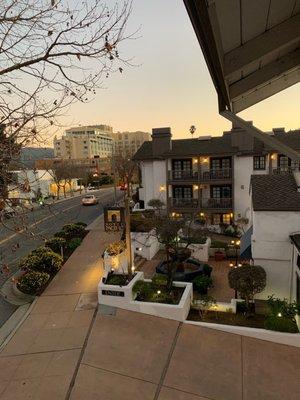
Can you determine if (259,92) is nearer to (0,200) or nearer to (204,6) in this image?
(204,6)

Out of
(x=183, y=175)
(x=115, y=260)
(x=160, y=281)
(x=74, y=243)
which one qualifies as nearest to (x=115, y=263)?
(x=115, y=260)

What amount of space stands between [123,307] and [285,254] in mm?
7488

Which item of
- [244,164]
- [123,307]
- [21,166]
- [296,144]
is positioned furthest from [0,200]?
[296,144]

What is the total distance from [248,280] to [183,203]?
17.6m

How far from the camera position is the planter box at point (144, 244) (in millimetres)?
21609

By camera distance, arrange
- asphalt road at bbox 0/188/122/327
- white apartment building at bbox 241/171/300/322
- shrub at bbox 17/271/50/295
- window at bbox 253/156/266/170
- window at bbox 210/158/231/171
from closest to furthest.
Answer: asphalt road at bbox 0/188/122/327 < white apartment building at bbox 241/171/300/322 < shrub at bbox 17/271/50/295 < window at bbox 253/156/266/170 < window at bbox 210/158/231/171

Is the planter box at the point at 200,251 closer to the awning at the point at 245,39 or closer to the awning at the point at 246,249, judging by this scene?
the awning at the point at 246,249

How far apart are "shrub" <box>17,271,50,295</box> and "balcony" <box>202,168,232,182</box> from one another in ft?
58.5

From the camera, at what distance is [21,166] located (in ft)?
21.6

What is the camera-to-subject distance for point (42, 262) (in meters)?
18.7

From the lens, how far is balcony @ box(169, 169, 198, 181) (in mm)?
30172

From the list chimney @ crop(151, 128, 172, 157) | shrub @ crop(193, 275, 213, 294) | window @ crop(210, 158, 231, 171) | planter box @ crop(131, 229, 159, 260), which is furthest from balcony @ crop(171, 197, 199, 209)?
shrub @ crop(193, 275, 213, 294)

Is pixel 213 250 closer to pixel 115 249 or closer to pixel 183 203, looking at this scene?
pixel 115 249

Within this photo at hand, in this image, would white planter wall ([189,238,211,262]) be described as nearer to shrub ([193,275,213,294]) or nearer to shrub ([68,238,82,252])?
shrub ([193,275,213,294])
